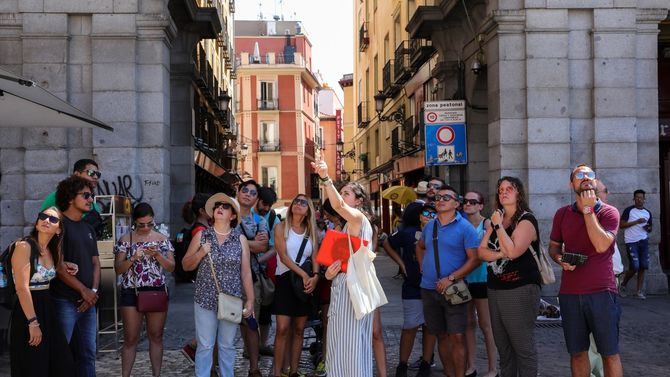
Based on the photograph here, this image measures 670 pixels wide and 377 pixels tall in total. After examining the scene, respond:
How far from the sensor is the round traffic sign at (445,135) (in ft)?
50.9

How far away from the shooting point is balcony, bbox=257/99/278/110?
6362 centimetres

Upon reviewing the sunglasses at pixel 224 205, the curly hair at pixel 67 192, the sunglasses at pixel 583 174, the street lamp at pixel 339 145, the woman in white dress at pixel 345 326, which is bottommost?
the woman in white dress at pixel 345 326

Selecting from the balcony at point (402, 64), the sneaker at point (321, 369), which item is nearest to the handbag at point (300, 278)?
the sneaker at point (321, 369)

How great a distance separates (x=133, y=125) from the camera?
1234 cm

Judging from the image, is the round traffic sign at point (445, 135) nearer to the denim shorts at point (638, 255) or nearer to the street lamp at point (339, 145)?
the denim shorts at point (638, 255)

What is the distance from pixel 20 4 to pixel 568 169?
9003 mm

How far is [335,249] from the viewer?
6.51 meters

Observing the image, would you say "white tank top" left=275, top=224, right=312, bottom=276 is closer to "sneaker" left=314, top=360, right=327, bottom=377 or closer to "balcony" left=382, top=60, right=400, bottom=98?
"sneaker" left=314, top=360, right=327, bottom=377

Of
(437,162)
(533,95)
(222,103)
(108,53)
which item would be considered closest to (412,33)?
(437,162)

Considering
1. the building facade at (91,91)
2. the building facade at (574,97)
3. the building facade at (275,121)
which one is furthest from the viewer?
the building facade at (275,121)

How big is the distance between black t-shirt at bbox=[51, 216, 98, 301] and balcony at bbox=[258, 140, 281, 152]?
56.8 metres

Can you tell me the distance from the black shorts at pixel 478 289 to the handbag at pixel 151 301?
2878 mm

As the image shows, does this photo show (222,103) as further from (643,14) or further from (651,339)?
(651,339)

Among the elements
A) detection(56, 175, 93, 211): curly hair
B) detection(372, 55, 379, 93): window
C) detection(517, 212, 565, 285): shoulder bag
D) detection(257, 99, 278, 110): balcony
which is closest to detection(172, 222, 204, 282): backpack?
detection(56, 175, 93, 211): curly hair
